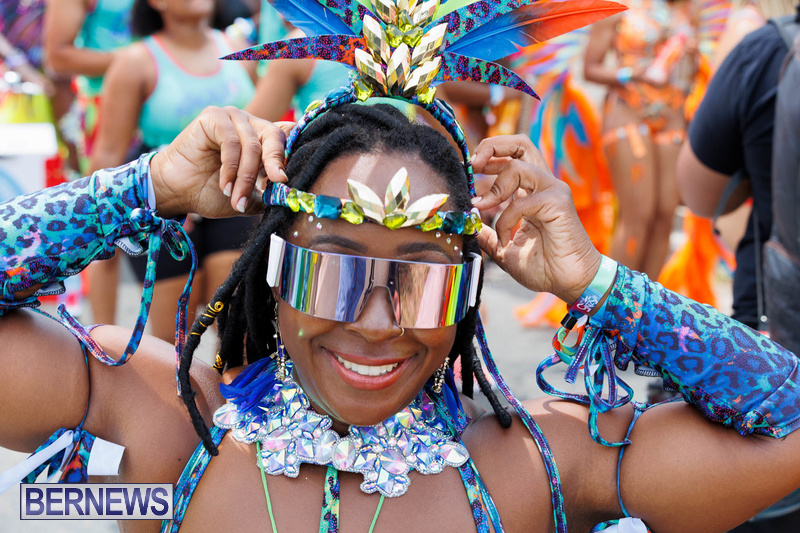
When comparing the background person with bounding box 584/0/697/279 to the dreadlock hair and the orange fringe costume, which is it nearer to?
the orange fringe costume

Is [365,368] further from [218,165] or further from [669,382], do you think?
[669,382]

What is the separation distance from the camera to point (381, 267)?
174 cm

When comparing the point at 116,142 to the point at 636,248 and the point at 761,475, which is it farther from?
the point at 636,248

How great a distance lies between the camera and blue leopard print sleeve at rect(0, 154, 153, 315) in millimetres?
1869

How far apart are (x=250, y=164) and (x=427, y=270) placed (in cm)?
48

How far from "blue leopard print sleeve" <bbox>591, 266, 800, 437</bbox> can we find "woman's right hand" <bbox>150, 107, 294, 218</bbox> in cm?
88

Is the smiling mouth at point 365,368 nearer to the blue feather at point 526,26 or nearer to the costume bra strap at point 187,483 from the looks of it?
the costume bra strap at point 187,483

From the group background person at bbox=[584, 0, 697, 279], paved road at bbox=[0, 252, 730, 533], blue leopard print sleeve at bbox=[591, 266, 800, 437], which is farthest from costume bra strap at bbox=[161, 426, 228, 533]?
background person at bbox=[584, 0, 697, 279]

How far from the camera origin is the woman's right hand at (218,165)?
186cm

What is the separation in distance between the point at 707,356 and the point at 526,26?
93 cm

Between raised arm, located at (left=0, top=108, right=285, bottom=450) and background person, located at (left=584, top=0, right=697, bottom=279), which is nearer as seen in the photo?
raised arm, located at (left=0, top=108, right=285, bottom=450)

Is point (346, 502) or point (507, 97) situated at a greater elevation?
point (346, 502)

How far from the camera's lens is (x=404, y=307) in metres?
1.77

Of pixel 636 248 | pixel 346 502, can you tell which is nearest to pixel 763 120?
pixel 346 502
